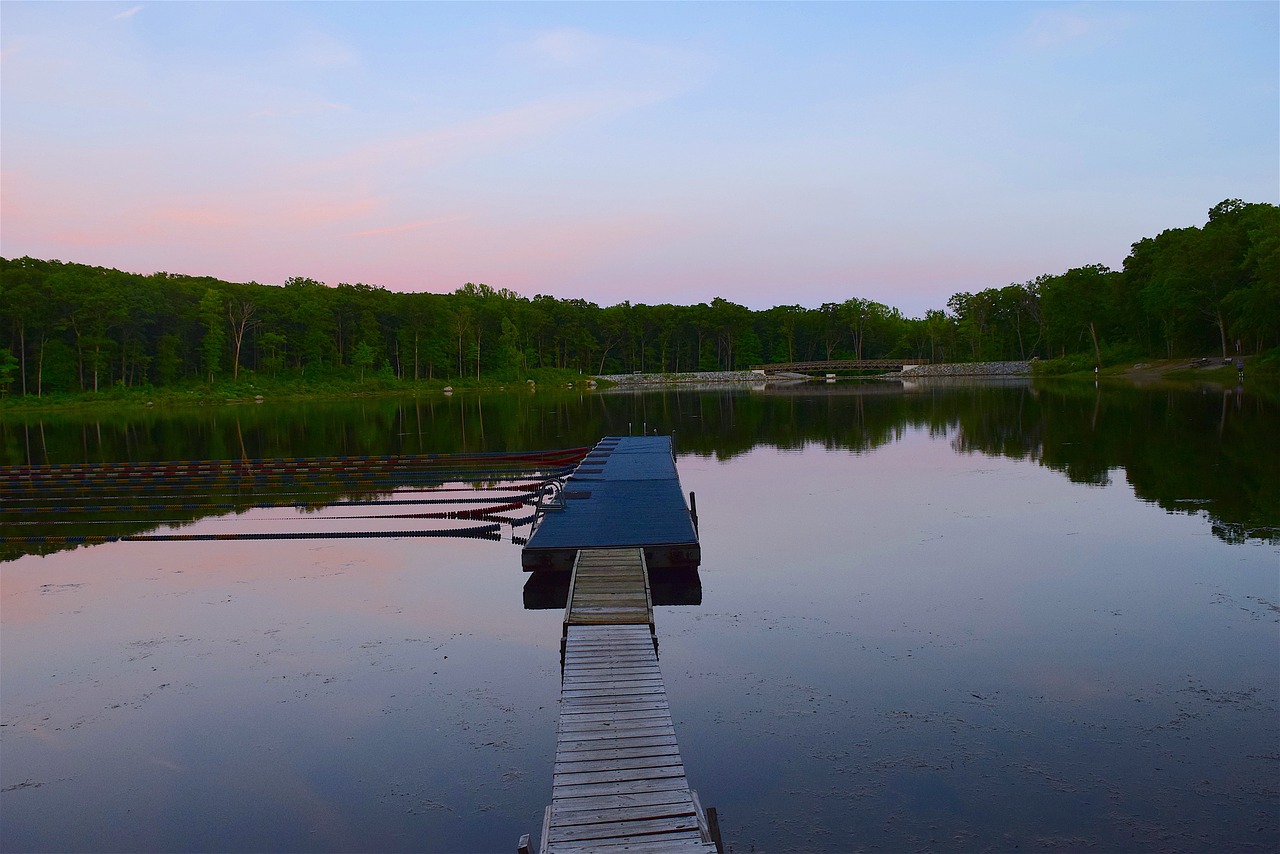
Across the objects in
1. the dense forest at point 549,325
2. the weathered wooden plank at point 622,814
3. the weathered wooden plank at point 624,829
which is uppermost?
the dense forest at point 549,325

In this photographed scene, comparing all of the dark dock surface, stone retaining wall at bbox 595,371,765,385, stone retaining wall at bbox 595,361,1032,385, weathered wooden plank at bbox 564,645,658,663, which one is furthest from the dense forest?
weathered wooden plank at bbox 564,645,658,663

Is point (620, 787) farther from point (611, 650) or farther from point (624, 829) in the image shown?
point (611, 650)

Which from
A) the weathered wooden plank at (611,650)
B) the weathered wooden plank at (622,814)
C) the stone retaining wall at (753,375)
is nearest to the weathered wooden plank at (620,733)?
the weathered wooden plank at (622,814)

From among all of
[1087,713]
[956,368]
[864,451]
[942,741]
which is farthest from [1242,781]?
[956,368]

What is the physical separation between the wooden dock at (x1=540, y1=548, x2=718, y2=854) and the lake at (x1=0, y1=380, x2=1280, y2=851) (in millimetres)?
690

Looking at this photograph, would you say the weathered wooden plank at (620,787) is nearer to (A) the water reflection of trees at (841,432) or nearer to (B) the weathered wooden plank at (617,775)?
(B) the weathered wooden plank at (617,775)

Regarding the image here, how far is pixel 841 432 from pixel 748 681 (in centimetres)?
3450

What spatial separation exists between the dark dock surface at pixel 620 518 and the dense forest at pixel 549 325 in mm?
62855

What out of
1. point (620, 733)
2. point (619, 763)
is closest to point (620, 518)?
point (620, 733)

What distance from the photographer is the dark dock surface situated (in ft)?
52.3

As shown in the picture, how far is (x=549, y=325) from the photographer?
13438cm

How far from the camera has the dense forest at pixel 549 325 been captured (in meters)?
79.2

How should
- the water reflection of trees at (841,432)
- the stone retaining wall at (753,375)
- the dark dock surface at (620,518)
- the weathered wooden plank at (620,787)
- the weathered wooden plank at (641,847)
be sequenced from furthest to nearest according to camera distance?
the stone retaining wall at (753,375)
the water reflection of trees at (841,432)
the dark dock surface at (620,518)
the weathered wooden plank at (620,787)
the weathered wooden plank at (641,847)

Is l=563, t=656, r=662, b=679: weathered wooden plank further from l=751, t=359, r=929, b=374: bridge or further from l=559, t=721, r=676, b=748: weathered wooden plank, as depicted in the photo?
l=751, t=359, r=929, b=374: bridge
